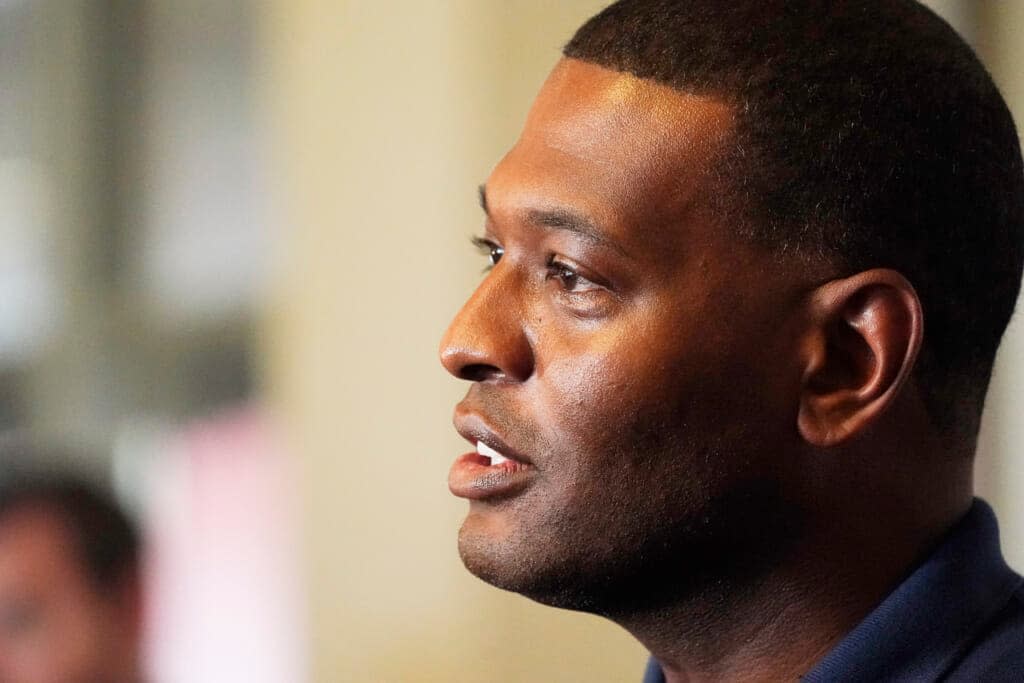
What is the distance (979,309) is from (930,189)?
4.5 inches

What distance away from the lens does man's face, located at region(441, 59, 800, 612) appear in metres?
1.06

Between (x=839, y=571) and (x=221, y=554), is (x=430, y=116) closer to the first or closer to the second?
(x=221, y=554)

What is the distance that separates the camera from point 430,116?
8.68ft

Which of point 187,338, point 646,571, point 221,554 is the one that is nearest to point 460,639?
point 221,554

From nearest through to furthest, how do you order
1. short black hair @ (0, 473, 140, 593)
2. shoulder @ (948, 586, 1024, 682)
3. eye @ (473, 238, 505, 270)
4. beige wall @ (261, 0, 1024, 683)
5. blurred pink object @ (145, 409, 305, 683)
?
shoulder @ (948, 586, 1024, 682), eye @ (473, 238, 505, 270), short black hair @ (0, 473, 140, 593), beige wall @ (261, 0, 1024, 683), blurred pink object @ (145, 409, 305, 683)

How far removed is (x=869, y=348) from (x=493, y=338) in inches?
11.5

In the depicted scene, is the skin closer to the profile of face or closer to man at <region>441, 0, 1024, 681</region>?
man at <region>441, 0, 1024, 681</region>

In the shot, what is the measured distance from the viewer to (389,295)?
8.75 ft

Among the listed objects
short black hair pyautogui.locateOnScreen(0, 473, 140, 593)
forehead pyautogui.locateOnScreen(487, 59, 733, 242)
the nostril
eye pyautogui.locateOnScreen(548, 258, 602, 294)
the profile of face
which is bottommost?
the profile of face

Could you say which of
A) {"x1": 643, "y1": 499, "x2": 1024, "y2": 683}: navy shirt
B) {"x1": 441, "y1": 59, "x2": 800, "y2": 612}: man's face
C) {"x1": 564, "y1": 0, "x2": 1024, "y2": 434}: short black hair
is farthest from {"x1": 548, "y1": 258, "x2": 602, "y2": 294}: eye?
{"x1": 643, "y1": 499, "x2": 1024, "y2": 683}: navy shirt

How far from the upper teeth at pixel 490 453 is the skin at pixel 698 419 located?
2cm

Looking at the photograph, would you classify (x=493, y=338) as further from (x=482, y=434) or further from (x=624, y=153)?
(x=624, y=153)

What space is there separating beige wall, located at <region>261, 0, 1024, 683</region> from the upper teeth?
138 cm

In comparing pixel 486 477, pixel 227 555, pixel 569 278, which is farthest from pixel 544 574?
pixel 227 555
